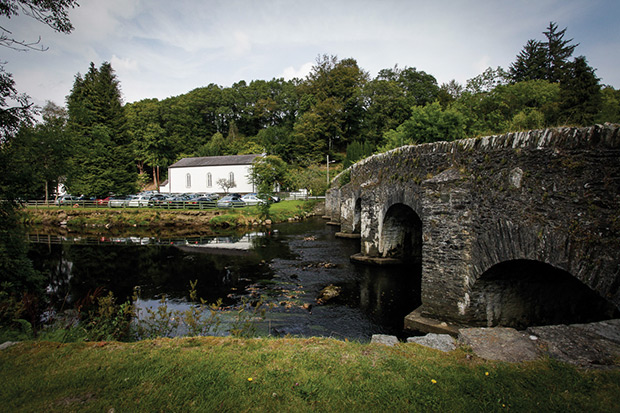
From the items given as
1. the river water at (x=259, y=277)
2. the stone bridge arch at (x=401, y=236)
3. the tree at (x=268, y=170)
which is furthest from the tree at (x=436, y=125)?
the tree at (x=268, y=170)

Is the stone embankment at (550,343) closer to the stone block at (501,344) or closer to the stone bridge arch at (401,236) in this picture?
the stone block at (501,344)

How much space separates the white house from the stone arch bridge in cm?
5059

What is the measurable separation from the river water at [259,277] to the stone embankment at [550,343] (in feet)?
11.5

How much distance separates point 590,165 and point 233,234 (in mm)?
24637

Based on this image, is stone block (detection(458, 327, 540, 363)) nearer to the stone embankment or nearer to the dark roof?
the stone embankment

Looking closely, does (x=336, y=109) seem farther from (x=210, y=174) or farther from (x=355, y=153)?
(x=210, y=174)

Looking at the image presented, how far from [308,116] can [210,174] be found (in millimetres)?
22695

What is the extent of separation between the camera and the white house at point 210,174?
2313 inches

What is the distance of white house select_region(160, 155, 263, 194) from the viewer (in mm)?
58750

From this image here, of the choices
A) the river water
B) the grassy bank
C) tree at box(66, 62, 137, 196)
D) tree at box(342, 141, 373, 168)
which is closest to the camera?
the river water

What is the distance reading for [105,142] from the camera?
41.2 m

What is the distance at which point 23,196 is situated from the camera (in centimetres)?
799

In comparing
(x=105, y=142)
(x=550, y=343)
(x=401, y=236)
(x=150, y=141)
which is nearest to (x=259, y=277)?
(x=401, y=236)

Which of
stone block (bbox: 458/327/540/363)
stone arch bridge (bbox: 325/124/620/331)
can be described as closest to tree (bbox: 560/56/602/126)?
stone arch bridge (bbox: 325/124/620/331)
